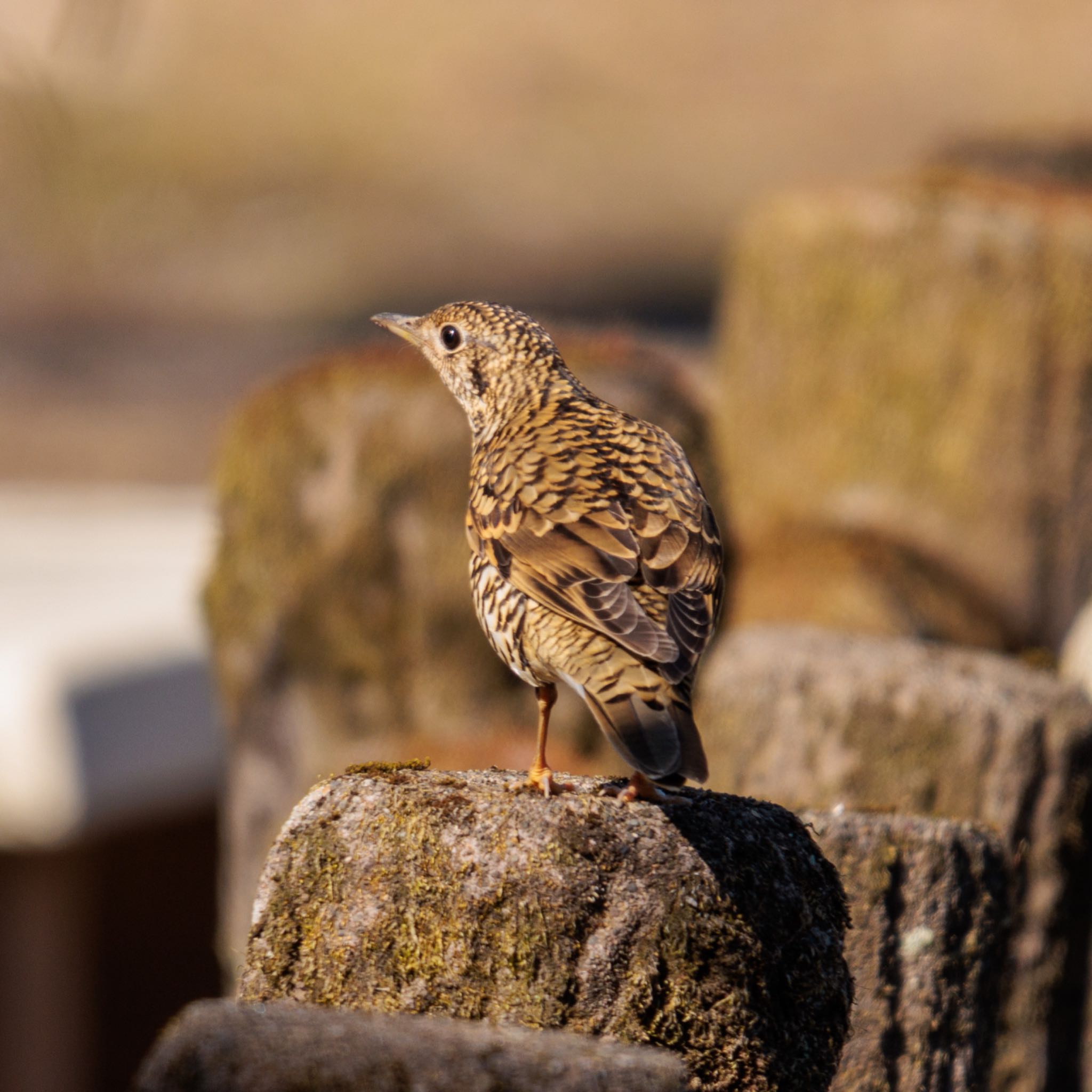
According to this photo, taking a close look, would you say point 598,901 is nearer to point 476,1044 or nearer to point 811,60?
point 476,1044

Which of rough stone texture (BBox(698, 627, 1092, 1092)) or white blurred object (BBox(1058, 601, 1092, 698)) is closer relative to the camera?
rough stone texture (BBox(698, 627, 1092, 1092))

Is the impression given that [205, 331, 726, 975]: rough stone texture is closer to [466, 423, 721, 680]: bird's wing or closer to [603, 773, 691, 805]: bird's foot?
[466, 423, 721, 680]: bird's wing

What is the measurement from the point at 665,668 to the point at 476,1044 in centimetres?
119

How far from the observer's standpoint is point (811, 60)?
43281 mm

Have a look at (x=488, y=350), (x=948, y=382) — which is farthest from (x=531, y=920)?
(x=948, y=382)

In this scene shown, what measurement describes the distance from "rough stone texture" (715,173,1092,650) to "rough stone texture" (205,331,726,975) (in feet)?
A: 8.18

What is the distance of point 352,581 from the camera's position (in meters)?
11.0

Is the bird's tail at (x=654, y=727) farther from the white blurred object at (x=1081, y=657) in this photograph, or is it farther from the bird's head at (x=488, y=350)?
the white blurred object at (x=1081, y=657)

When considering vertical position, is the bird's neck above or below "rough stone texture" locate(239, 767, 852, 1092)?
above

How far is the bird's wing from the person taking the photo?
4.51m

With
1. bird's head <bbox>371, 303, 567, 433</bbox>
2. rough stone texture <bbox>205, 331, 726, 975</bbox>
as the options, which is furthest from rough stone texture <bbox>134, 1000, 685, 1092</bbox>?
rough stone texture <bbox>205, 331, 726, 975</bbox>

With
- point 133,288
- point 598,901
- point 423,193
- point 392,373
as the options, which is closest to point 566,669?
point 598,901

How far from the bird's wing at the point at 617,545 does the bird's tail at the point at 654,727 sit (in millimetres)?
81

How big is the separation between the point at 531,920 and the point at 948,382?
989cm
